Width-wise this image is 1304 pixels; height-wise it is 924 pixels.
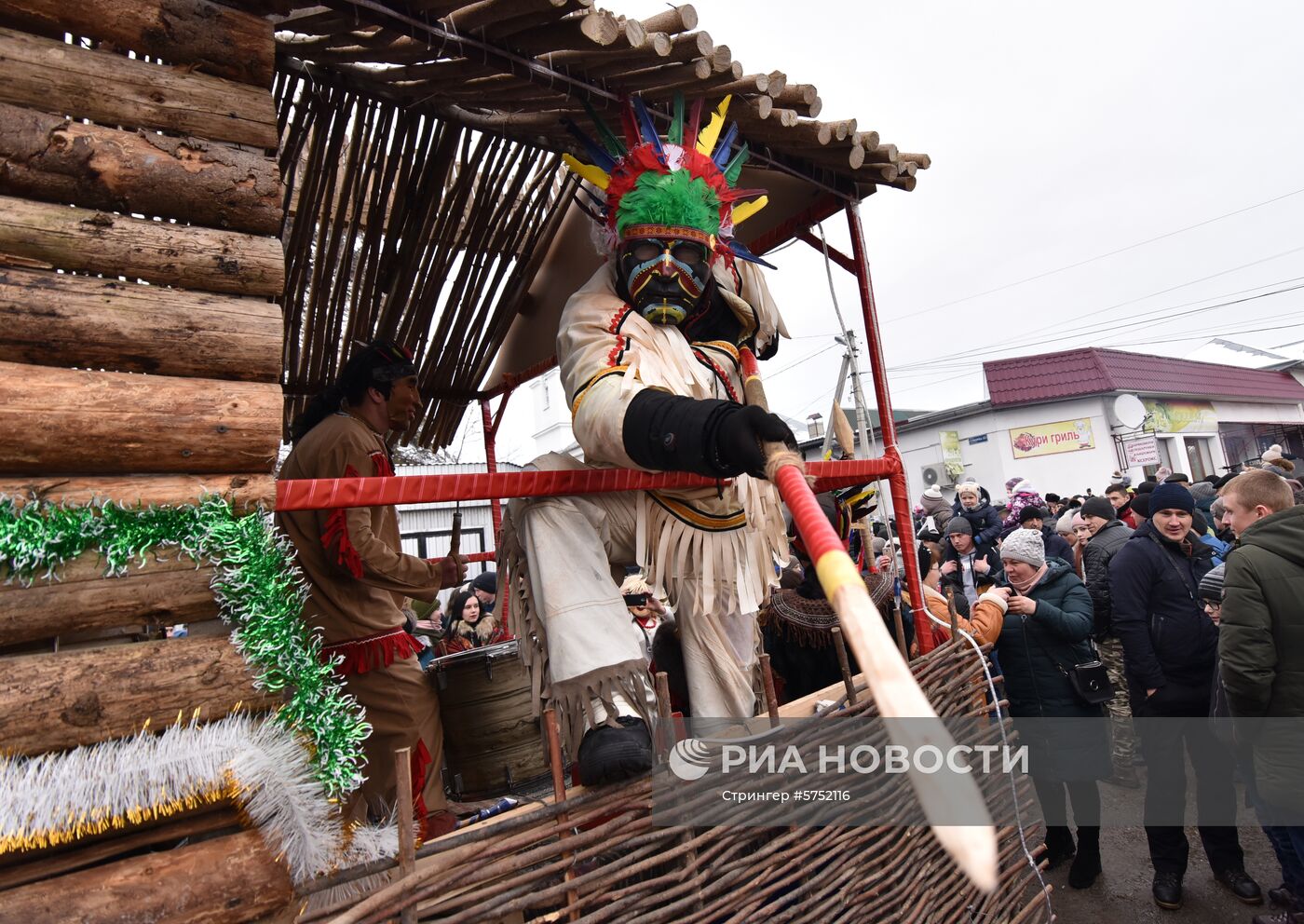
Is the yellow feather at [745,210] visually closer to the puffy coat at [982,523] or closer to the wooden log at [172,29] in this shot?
the wooden log at [172,29]

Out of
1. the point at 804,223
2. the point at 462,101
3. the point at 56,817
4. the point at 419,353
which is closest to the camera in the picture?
the point at 56,817

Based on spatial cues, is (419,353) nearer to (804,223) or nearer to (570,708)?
(804,223)

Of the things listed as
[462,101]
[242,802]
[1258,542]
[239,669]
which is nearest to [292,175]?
[462,101]

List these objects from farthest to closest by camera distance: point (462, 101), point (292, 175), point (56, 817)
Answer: point (292, 175), point (462, 101), point (56, 817)

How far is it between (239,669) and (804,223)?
2.84 m

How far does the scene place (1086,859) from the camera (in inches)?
152

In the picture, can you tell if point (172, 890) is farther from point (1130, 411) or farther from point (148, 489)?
point (1130, 411)

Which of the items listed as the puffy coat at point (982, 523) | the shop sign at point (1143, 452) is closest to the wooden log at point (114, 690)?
the puffy coat at point (982, 523)

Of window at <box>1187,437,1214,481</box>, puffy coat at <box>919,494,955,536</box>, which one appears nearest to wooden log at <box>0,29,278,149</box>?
puffy coat at <box>919,494,955,536</box>

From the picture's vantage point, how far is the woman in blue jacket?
147 inches

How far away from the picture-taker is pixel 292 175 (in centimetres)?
308

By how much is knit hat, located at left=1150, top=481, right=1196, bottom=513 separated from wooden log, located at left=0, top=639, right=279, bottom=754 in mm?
4173

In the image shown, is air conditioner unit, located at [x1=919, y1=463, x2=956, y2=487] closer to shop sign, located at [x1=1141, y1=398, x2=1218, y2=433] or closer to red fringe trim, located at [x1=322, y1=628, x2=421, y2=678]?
shop sign, located at [x1=1141, y1=398, x2=1218, y2=433]

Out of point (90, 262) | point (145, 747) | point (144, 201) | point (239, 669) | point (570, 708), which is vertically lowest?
point (570, 708)
